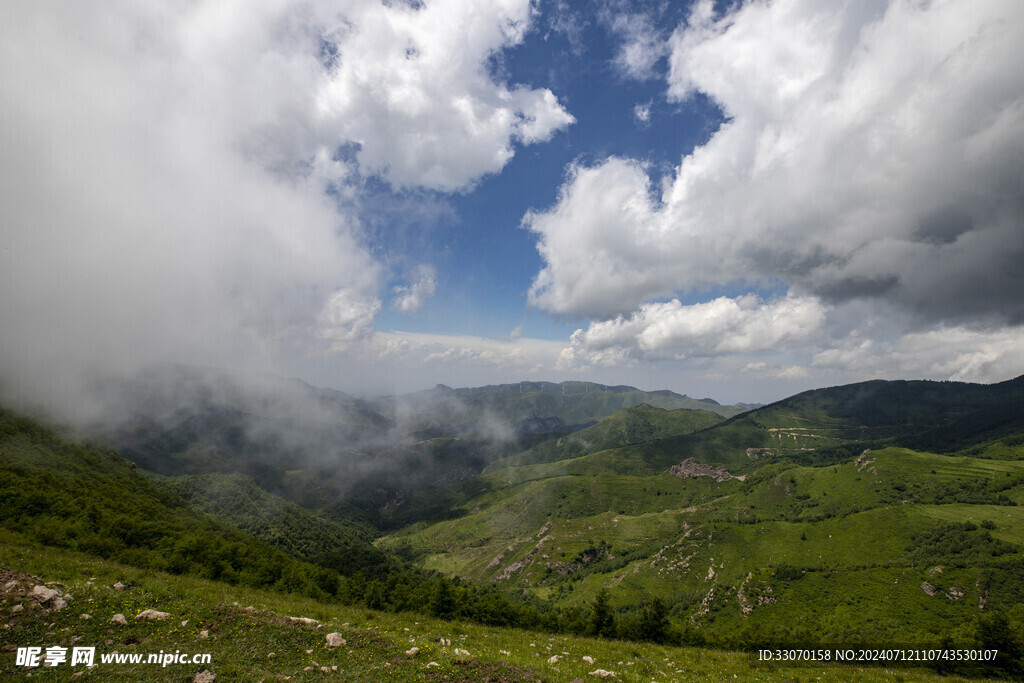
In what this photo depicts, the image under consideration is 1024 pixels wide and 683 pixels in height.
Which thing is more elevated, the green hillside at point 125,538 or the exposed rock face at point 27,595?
the exposed rock face at point 27,595

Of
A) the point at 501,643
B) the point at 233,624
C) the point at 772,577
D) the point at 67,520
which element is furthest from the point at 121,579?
the point at 772,577

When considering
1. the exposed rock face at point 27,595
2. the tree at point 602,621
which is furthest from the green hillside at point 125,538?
the tree at point 602,621

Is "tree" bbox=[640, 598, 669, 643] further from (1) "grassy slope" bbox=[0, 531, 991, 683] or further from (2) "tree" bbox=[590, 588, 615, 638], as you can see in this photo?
(1) "grassy slope" bbox=[0, 531, 991, 683]

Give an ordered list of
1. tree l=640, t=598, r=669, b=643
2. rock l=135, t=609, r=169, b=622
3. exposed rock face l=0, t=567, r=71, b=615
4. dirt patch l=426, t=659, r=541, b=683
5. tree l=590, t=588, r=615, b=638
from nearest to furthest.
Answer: exposed rock face l=0, t=567, r=71, b=615 < dirt patch l=426, t=659, r=541, b=683 < rock l=135, t=609, r=169, b=622 < tree l=640, t=598, r=669, b=643 < tree l=590, t=588, r=615, b=638

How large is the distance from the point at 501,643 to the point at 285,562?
64911 mm

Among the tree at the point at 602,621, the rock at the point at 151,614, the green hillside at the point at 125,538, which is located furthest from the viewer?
the tree at the point at 602,621

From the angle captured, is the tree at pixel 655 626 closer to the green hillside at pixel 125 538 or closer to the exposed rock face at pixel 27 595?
the green hillside at pixel 125 538

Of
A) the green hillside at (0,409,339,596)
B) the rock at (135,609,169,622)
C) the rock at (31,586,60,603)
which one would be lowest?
the green hillside at (0,409,339,596)

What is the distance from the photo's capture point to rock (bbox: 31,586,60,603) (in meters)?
15.7

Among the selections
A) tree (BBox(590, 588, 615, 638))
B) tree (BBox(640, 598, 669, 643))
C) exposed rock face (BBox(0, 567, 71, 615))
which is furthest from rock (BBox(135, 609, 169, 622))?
tree (BBox(640, 598, 669, 643))

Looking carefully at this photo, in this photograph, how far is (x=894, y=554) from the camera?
166m

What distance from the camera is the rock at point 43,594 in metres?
15.7

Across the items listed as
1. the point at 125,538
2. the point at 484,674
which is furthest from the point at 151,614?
the point at 125,538

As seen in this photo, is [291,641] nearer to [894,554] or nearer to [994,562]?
[994,562]
